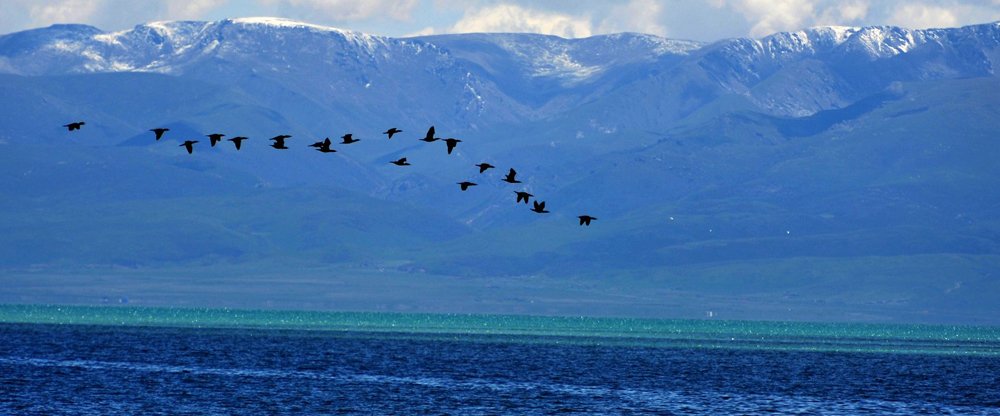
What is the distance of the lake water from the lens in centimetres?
9788

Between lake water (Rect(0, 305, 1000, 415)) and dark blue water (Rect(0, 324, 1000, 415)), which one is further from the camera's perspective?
lake water (Rect(0, 305, 1000, 415))

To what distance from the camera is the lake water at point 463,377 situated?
97.9 metres

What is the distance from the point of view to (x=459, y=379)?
118 meters

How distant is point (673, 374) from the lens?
12925 centimetres

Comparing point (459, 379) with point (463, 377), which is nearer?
point (459, 379)

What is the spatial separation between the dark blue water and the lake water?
146 mm

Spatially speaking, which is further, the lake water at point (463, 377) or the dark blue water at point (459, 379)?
the lake water at point (463, 377)

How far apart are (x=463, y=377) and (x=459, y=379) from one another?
214 cm

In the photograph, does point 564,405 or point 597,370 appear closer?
point 564,405

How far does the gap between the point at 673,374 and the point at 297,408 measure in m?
41.1

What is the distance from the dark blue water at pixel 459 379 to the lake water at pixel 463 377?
0.15 m

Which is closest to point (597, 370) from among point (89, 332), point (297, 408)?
point (297, 408)

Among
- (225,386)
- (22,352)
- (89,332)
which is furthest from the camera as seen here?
(89,332)

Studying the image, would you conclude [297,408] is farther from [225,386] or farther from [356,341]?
[356,341]
